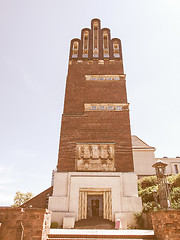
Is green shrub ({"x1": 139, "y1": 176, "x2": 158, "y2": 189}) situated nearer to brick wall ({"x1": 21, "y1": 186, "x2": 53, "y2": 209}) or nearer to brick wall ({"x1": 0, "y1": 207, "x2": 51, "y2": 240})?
brick wall ({"x1": 21, "y1": 186, "x2": 53, "y2": 209})

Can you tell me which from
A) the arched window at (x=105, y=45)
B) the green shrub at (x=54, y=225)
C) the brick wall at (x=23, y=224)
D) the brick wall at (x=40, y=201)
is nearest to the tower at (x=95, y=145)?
the arched window at (x=105, y=45)

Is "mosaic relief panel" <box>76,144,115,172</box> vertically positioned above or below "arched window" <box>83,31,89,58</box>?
below

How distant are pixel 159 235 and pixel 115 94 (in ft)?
53.5

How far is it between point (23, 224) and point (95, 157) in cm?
1123

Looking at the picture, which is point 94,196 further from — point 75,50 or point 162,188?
point 75,50

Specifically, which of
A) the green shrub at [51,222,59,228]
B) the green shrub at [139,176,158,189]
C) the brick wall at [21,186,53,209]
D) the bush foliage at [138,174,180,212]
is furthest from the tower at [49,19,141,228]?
the green shrub at [139,176,158,189]

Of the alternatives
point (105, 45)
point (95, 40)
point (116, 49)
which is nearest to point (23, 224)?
point (116, 49)

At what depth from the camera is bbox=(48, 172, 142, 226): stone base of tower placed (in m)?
15.4

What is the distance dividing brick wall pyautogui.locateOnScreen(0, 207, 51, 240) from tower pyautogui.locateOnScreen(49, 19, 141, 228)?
8.78m

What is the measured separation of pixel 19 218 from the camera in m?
7.20

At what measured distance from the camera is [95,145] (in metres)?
18.5

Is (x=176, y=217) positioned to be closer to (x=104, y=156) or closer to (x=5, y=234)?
(x=5, y=234)

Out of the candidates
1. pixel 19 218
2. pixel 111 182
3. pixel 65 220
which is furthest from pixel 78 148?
pixel 19 218

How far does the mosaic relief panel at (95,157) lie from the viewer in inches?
688
